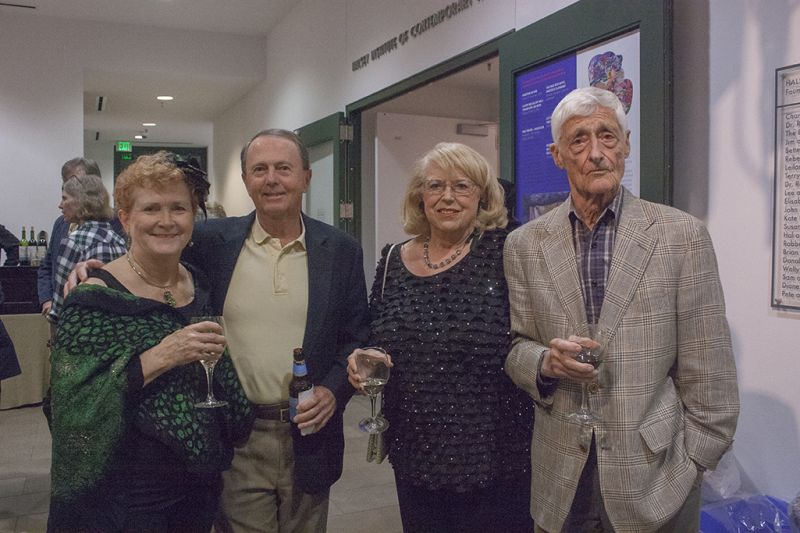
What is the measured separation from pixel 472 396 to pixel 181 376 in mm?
717

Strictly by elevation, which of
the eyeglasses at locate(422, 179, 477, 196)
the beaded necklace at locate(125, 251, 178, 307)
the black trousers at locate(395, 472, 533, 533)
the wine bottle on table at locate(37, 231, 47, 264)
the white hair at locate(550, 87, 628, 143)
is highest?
the white hair at locate(550, 87, 628, 143)

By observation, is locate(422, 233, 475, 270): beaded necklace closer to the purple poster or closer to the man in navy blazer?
the man in navy blazer

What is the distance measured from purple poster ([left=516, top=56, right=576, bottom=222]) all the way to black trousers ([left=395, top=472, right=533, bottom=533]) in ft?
5.30

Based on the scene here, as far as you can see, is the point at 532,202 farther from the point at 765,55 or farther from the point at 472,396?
the point at 472,396

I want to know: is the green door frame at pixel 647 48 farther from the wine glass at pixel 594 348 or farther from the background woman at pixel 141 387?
the background woman at pixel 141 387

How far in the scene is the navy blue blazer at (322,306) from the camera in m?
1.89

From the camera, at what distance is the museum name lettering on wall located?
4137mm

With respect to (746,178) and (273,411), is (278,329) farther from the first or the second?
(746,178)

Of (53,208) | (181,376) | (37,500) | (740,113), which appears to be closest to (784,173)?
(740,113)

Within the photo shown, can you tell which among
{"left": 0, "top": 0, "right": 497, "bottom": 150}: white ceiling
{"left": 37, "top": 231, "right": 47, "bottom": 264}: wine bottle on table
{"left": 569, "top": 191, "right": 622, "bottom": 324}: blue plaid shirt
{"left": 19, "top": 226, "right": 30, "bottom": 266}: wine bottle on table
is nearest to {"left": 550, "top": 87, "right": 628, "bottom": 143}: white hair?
{"left": 569, "top": 191, "right": 622, "bottom": 324}: blue plaid shirt

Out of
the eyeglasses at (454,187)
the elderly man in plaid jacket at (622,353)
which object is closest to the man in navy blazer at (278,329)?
the eyeglasses at (454,187)

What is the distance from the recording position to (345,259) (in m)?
2.02

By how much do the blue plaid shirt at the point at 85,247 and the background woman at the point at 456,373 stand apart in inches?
75.8

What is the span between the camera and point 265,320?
188cm
